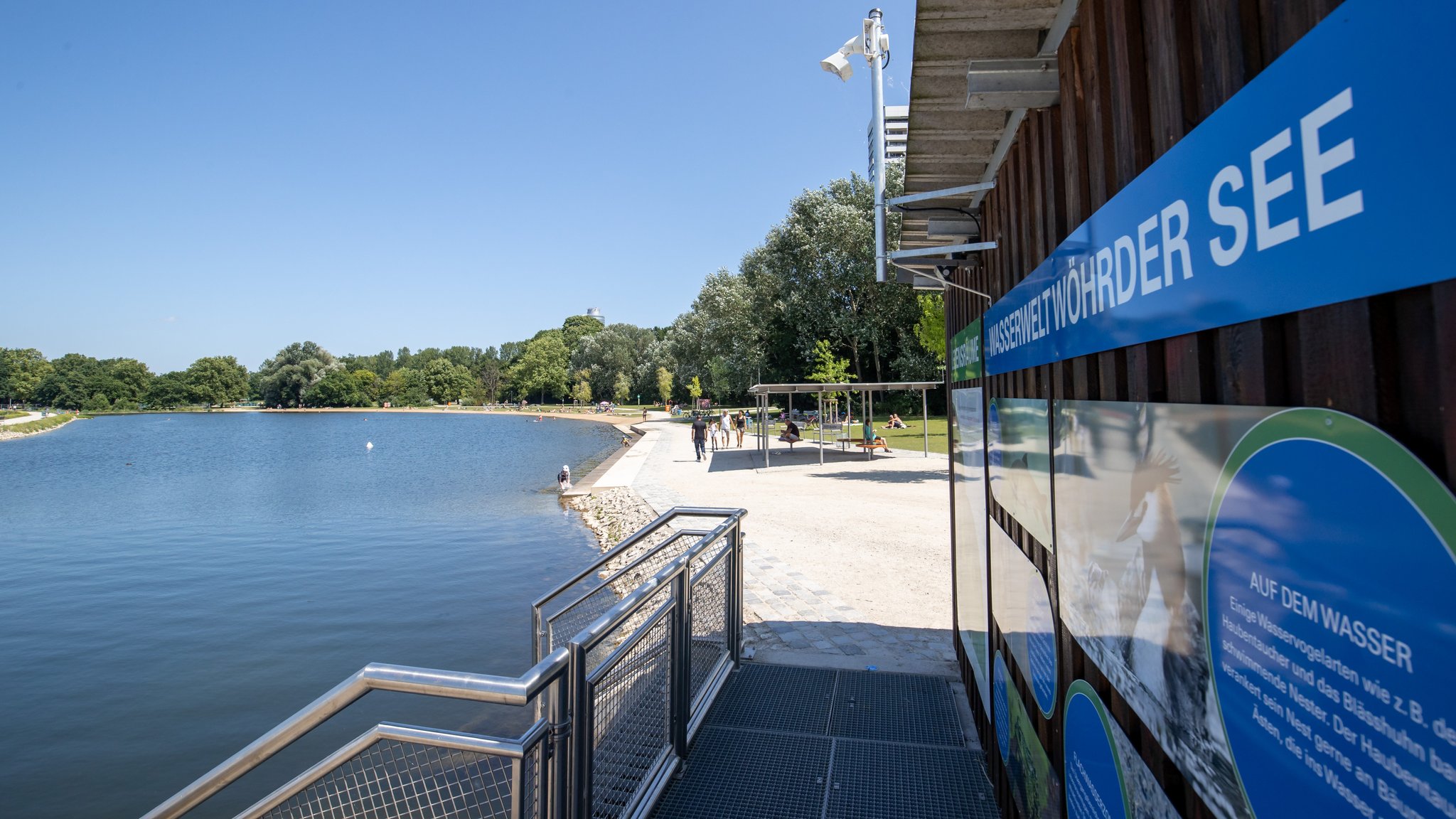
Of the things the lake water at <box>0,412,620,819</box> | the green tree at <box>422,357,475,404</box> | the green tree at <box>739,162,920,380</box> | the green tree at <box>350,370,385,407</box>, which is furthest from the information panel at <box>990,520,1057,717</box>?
the green tree at <box>350,370,385,407</box>

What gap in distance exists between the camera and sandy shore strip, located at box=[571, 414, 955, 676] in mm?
6621

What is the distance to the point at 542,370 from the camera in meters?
106

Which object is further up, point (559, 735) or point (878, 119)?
point (878, 119)

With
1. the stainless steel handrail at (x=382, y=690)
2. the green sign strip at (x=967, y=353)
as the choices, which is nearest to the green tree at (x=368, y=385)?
the green sign strip at (x=967, y=353)

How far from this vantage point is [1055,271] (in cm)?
260

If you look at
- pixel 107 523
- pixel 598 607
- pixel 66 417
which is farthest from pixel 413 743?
pixel 66 417

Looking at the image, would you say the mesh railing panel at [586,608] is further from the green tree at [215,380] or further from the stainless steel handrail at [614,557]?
the green tree at [215,380]

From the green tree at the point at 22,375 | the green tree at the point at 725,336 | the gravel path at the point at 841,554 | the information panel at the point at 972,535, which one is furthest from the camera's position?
the green tree at the point at 22,375

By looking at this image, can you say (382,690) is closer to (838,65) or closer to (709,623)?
Result: (709,623)

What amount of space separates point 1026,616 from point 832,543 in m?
7.82

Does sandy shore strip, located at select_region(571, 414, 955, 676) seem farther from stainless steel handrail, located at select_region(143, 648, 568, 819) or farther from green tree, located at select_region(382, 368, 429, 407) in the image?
green tree, located at select_region(382, 368, 429, 407)

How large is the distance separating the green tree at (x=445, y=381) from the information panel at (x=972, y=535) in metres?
Result: 126

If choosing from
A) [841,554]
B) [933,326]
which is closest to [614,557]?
[841,554]

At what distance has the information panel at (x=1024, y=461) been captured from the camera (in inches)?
112
